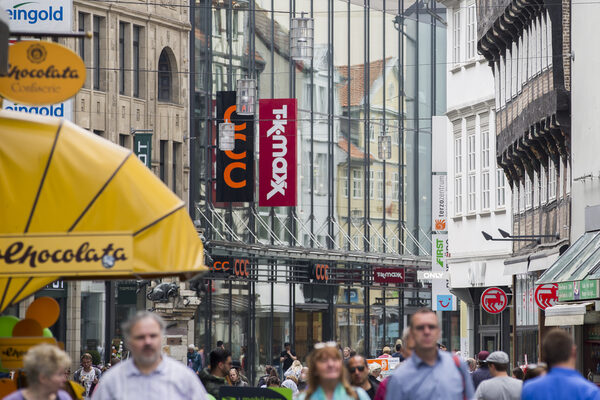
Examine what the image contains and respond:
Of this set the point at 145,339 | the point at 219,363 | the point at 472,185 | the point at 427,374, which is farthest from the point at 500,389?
the point at 472,185

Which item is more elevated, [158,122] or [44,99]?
[158,122]

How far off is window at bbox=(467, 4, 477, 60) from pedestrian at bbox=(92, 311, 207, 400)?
38.3 metres

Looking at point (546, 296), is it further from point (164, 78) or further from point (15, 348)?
point (164, 78)

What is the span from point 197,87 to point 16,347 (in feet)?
128

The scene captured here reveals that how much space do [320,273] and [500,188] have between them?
1182cm

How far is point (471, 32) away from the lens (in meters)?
47.1

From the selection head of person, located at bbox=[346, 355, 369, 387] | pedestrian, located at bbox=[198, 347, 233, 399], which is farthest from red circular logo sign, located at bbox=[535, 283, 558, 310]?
head of person, located at bbox=[346, 355, 369, 387]

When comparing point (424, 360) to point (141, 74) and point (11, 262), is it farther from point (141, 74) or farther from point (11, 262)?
point (141, 74)

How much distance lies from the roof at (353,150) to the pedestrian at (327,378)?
49093 millimetres

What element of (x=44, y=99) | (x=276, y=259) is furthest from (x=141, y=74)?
(x=44, y=99)

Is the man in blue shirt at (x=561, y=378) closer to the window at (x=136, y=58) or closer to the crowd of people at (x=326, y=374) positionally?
the crowd of people at (x=326, y=374)

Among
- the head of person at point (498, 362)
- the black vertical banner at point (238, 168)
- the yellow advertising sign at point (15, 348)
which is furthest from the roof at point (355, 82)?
the yellow advertising sign at point (15, 348)

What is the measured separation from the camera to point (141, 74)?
159 feet

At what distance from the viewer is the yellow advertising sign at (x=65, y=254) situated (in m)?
11.3
